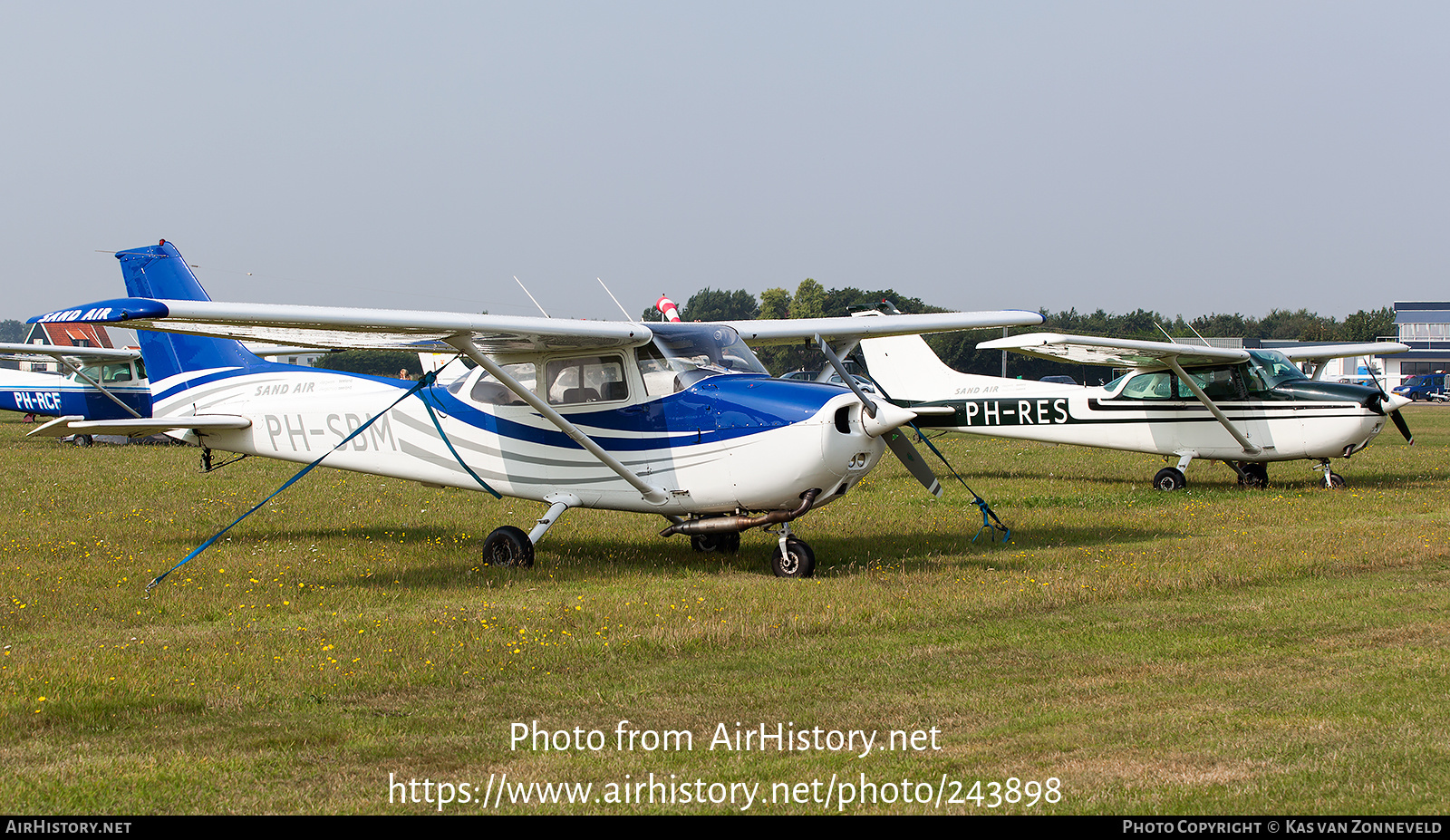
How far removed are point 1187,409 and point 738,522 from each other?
11.0 m

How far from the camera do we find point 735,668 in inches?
263

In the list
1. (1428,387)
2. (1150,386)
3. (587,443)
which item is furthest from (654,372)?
(1428,387)

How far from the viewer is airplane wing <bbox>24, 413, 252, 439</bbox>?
11.1 meters

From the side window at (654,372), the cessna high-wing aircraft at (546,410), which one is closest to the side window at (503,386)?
the cessna high-wing aircraft at (546,410)

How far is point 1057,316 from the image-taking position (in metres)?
124

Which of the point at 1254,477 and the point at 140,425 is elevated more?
the point at 140,425

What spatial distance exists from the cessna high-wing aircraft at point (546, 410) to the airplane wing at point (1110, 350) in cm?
382

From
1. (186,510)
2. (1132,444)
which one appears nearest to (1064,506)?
(1132,444)

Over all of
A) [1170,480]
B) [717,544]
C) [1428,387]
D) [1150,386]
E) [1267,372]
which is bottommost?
[1428,387]

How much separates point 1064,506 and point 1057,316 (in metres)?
113

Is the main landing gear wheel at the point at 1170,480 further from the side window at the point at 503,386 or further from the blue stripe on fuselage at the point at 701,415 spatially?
the side window at the point at 503,386

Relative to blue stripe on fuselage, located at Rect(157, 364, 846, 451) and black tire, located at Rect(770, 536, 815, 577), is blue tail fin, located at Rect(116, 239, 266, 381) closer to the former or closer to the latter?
blue stripe on fuselage, located at Rect(157, 364, 846, 451)

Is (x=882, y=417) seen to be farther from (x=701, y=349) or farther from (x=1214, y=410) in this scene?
(x=1214, y=410)

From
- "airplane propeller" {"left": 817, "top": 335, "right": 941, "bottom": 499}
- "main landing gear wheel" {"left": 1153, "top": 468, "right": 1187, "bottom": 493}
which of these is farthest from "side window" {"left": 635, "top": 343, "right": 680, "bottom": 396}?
"main landing gear wheel" {"left": 1153, "top": 468, "right": 1187, "bottom": 493}
